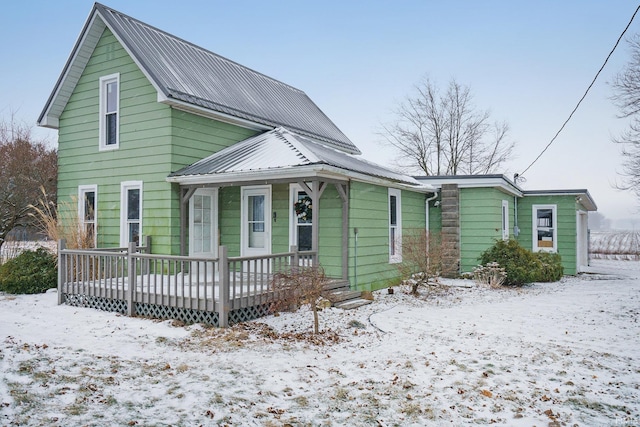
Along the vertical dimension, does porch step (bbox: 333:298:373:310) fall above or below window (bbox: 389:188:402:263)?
below

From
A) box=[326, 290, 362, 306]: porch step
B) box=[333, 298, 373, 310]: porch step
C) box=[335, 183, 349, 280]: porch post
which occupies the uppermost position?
box=[335, 183, 349, 280]: porch post

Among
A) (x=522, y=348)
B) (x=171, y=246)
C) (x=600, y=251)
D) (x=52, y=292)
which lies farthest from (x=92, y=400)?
(x=600, y=251)

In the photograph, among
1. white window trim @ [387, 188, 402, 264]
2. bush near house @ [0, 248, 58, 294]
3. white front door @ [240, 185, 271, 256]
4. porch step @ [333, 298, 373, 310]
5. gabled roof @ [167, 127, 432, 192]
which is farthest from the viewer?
white window trim @ [387, 188, 402, 264]

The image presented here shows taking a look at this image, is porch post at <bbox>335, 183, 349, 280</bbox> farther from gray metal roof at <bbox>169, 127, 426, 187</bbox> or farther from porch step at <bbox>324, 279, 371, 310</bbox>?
gray metal roof at <bbox>169, 127, 426, 187</bbox>

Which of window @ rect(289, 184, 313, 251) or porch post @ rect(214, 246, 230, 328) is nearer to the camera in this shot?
porch post @ rect(214, 246, 230, 328)

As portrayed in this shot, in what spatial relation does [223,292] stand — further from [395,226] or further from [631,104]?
[631,104]

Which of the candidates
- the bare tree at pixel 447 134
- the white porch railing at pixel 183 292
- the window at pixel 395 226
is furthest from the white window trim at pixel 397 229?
the bare tree at pixel 447 134

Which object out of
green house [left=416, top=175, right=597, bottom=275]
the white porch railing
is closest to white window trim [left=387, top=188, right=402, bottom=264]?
green house [left=416, top=175, right=597, bottom=275]

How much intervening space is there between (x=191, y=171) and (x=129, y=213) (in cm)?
240

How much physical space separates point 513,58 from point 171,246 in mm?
15173

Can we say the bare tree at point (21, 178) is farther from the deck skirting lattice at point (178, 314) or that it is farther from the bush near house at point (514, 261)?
the bush near house at point (514, 261)

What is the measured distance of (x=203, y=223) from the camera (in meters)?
11.8

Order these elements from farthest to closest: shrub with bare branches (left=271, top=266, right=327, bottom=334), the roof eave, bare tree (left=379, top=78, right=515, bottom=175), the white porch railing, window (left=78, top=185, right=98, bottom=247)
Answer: bare tree (left=379, top=78, right=515, bottom=175) < the roof eave < window (left=78, top=185, right=98, bottom=247) < the white porch railing < shrub with bare branches (left=271, top=266, right=327, bottom=334)

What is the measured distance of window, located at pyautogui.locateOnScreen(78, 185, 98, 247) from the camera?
1235 centimetres
